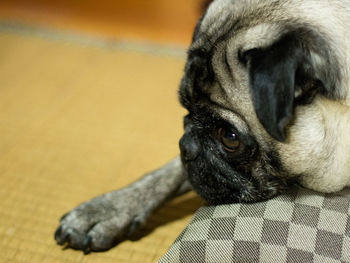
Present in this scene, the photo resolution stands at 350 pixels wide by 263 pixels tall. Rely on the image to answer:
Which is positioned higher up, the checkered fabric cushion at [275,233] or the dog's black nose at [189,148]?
the dog's black nose at [189,148]

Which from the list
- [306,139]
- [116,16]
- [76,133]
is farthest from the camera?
[116,16]

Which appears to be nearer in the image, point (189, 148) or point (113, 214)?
point (189, 148)

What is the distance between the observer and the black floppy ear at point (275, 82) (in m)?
1.32

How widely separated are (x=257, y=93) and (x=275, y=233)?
1.47 feet

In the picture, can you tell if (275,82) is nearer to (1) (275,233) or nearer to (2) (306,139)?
(2) (306,139)

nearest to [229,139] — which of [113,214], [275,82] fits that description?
[275,82]

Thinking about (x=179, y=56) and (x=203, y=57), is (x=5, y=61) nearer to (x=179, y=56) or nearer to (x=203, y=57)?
(x=179, y=56)

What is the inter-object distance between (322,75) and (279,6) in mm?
264

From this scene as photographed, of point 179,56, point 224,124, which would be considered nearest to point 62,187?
point 224,124

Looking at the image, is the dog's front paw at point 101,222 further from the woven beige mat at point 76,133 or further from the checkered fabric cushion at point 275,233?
Result: the checkered fabric cushion at point 275,233

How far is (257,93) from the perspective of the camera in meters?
1.35

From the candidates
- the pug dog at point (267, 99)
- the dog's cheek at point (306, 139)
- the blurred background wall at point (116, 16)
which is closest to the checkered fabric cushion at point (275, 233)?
the pug dog at point (267, 99)

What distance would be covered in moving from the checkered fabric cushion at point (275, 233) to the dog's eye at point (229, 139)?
0.65ft

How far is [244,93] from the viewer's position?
1500mm
